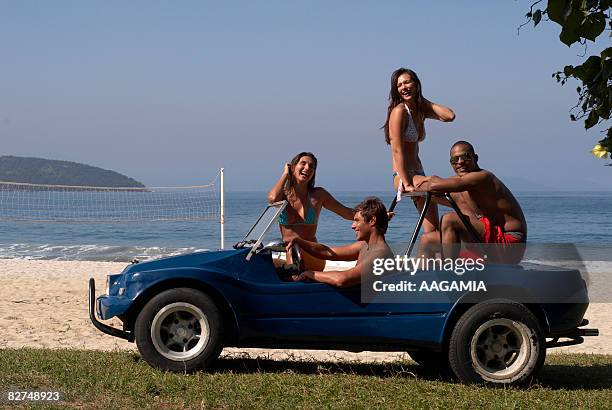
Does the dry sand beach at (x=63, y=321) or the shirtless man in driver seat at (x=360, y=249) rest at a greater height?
the shirtless man in driver seat at (x=360, y=249)

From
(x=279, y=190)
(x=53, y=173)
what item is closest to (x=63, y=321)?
(x=279, y=190)

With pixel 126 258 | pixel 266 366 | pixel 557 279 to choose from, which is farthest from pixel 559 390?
pixel 126 258

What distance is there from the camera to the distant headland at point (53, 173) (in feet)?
373

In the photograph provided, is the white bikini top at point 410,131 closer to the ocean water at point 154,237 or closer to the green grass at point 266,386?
the green grass at point 266,386

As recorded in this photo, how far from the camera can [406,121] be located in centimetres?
748

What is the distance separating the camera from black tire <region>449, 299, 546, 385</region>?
6871mm

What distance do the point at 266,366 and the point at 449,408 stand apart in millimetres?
2058

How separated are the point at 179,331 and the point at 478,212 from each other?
2.51m

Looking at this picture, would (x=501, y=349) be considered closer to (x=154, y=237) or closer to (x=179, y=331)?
(x=179, y=331)

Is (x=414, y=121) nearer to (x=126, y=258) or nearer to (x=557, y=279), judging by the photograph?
(x=557, y=279)

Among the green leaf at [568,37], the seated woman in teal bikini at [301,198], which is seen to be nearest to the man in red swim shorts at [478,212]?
the seated woman in teal bikini at [301,198]

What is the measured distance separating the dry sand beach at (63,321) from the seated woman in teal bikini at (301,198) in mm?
1230

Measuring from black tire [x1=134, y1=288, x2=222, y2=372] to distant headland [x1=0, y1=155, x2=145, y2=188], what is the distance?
4228 inches

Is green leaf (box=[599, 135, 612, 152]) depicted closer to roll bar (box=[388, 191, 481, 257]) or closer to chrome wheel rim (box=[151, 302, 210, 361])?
roll bar (box=[388, 191, 481, 257])
